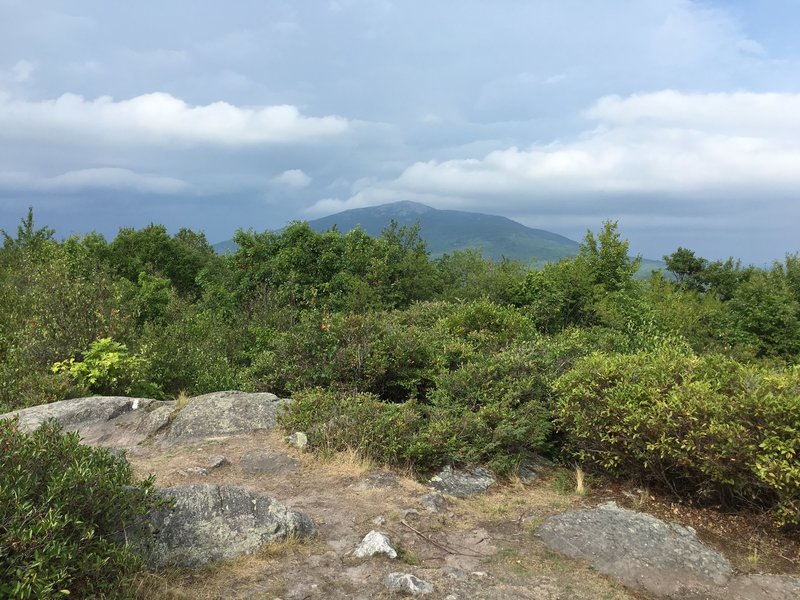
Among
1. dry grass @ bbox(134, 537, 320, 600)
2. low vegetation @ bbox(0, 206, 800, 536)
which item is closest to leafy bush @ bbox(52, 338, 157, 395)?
low vegetation @ bbox(0, 206, 800, 536)

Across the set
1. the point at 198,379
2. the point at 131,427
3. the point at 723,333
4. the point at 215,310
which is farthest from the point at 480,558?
the point at 723,333

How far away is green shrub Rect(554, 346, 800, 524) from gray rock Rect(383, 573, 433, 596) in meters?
3.21

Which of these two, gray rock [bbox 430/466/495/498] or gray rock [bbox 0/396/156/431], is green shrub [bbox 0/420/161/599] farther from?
gray rock [bbox 0/396/156/431]

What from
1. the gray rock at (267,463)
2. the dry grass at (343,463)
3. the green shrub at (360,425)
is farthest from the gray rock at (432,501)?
the gray rock at (267,463)

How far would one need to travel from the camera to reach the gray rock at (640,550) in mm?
4797

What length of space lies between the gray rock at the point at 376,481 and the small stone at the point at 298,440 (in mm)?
1361

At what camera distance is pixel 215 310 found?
21953 mm

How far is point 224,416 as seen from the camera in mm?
9094

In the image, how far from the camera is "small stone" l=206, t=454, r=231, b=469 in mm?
7277

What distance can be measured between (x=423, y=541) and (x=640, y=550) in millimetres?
2055

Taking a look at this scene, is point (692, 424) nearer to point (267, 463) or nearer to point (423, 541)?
point (423, 541)

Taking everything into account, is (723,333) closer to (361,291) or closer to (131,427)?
(361,291)

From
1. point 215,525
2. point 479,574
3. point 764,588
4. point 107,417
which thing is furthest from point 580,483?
point 107,417

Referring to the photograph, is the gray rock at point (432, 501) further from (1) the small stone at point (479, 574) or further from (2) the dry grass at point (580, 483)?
(2) the dry grass at point (580, 483)
